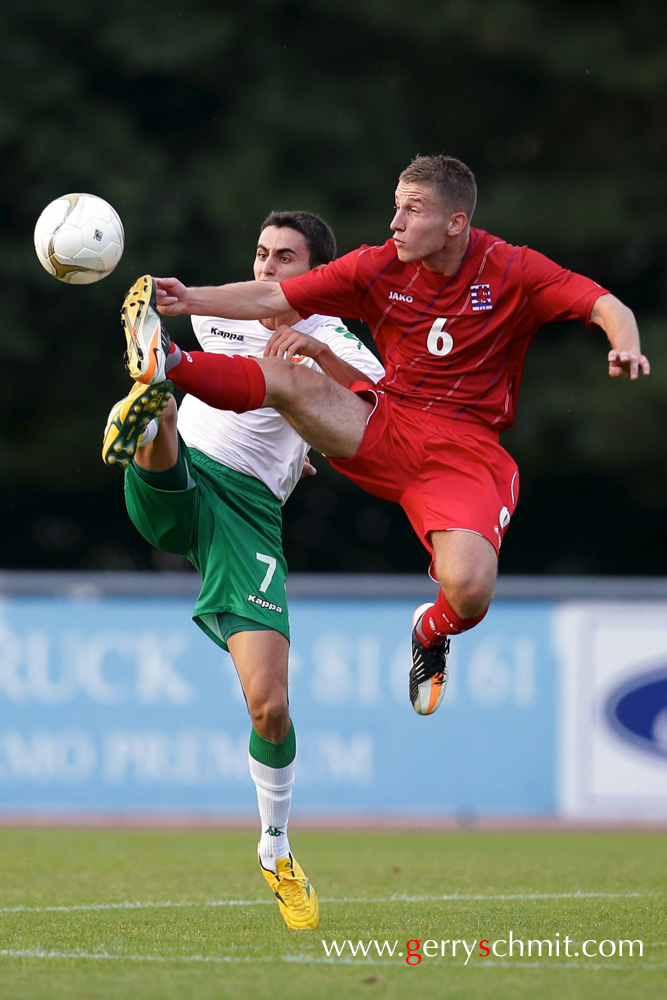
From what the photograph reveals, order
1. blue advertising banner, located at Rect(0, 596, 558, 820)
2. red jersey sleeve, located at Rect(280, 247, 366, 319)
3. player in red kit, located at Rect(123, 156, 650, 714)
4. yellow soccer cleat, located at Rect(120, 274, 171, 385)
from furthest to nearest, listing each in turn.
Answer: blue advertising banner, located at Rect(0, 596, 558, 820)
red jersey sleeve, located at Rect(280, 247, 366, 319)
player in red kit, located at Rect(123, 156, 650, 714)
yellow soccer cleat, located at Rect(120, 274, 171, 385)

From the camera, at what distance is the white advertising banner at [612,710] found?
1188cm

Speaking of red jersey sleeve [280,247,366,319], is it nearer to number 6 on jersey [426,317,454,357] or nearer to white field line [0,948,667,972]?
number 6 on jersey [426,317,454,357]

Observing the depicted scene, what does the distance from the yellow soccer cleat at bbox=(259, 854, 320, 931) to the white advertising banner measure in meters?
5.94

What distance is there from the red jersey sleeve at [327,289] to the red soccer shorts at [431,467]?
0.43 m

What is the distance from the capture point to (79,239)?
20.5ft

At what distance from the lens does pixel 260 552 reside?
683 cm

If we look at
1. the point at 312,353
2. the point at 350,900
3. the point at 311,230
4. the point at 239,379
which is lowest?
the point at 350,900

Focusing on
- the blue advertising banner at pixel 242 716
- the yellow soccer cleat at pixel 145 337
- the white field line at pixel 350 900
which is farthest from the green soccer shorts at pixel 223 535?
the blue advertising banner at pixel 242 716

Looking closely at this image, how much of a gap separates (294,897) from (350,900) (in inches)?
40.9

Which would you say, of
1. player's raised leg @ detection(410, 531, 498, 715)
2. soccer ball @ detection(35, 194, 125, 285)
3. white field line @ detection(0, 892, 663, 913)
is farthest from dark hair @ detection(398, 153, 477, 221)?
white field line @ detection(0, 892, 663, 913)

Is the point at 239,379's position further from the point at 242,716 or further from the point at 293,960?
the point at 242,716

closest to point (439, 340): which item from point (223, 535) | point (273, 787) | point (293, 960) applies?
point (223, 535)

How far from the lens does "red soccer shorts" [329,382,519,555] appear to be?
6422mm

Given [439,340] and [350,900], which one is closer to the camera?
[439,340]
